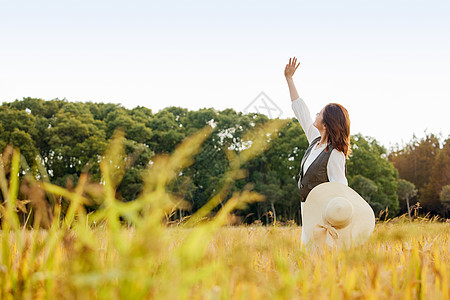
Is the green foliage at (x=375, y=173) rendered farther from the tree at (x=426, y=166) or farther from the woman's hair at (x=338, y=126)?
the woman's hair at (x=338, y=126)

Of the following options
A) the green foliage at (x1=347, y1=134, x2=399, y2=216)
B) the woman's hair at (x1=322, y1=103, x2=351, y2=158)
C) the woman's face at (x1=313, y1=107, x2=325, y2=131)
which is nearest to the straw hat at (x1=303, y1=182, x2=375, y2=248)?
the woman's hair at (x1=322, y1=103, x2=351, y2=158)

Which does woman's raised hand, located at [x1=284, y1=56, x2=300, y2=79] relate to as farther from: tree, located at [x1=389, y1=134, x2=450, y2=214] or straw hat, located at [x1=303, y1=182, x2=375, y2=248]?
tree, located at [x1=389, y1=134, x2=450, y2=214]

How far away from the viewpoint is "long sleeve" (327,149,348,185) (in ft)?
12.0

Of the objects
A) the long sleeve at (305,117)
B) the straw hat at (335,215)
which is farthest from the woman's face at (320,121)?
the straw hat at (335,215)

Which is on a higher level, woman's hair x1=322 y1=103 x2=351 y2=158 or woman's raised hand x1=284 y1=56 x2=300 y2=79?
woman's raised hand x1=284 y1=56 x2=300 y2=79

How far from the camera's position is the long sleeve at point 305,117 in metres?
4.35

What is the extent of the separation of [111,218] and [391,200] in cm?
3629

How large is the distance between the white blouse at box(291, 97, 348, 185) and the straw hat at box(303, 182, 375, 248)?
32 cm

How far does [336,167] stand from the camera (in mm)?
3668

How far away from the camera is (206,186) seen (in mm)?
31062

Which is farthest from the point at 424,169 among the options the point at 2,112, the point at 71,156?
the point at 2,112

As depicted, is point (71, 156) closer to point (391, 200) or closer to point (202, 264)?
point (391, 200)

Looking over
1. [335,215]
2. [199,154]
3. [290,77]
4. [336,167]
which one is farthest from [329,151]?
[199,154]

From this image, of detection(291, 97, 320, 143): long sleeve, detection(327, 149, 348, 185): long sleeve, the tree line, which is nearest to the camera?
detection(327, 149, 348, 185): long sleeve
